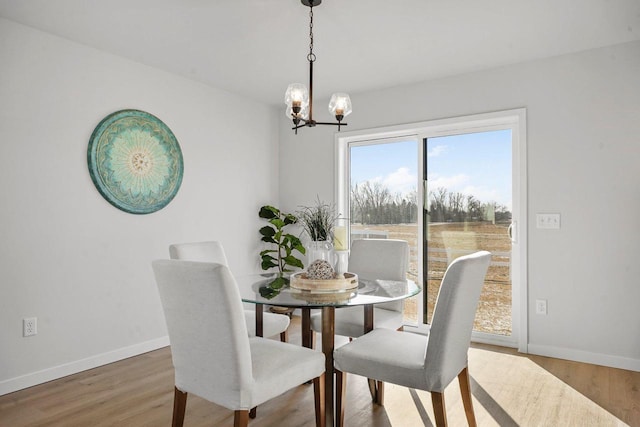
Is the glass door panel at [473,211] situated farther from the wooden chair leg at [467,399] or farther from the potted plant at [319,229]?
the wooden chair leg at [467,399]

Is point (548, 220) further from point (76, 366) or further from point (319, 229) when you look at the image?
point (76, 366)

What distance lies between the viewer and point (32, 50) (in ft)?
9.48

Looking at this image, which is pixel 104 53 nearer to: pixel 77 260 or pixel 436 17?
pixel 77 260

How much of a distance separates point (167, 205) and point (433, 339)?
9.00 feet

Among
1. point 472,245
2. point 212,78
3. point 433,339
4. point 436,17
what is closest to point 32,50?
point 212,78

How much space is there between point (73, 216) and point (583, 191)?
3870 millimetres

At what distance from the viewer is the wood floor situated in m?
2.35

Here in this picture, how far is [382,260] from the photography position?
304 centimetres

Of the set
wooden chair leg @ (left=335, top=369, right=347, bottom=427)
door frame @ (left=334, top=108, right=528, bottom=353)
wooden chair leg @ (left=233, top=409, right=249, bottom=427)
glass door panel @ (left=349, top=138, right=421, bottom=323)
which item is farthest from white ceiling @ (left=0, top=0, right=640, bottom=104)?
wooden chair leg @ (left=233, top=409, right=249, bottom=427)

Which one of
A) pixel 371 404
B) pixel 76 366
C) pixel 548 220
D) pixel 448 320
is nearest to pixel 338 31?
→ pixel 448 320

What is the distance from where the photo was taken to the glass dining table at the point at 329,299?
2027mm

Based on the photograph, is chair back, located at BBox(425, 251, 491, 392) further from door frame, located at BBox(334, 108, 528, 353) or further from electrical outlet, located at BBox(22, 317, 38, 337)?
electrical outlet, located at BBox(22, 317, 38, 337)

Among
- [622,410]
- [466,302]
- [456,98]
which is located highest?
[456,98]

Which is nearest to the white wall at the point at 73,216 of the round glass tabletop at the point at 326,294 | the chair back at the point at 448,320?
the round glass tabletop at the point at 326,294
